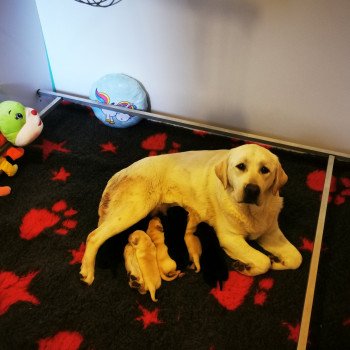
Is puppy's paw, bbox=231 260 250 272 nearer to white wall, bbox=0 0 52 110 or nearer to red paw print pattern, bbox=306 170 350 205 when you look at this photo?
red paw print pattern, bbox=306 170 350 205

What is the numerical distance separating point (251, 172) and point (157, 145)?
0.95 m

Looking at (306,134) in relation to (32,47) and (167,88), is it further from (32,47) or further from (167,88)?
(32,47)

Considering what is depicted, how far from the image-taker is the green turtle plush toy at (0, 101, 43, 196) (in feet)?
6.74

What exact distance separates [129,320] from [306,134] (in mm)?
1458

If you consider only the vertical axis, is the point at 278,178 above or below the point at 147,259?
above

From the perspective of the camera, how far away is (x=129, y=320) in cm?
154

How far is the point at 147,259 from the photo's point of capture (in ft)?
5.26

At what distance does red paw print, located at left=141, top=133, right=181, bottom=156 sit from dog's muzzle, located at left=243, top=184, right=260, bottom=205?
87 centimetres

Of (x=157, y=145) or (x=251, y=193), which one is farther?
(x=157, y=145)

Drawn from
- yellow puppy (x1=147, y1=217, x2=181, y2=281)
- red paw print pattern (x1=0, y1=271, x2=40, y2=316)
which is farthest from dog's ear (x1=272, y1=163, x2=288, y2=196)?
red paw print pattern (x1=0, y1=271, x2=40, y2=316)

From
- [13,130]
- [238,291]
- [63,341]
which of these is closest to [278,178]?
[238,291]

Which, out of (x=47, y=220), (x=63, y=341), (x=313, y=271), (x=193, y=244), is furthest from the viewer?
(x=47, y=220)

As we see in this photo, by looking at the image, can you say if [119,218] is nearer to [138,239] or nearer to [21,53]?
[138,239]

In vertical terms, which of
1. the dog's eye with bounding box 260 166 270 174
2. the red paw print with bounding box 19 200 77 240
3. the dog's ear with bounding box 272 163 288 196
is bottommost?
the red paw print with bounding box 19 200 77 240
